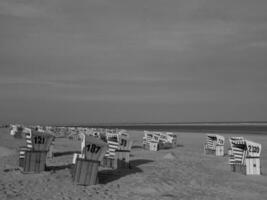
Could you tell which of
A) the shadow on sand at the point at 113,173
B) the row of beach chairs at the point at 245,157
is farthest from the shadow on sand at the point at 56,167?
the row of beach chairs at the point at 245,157

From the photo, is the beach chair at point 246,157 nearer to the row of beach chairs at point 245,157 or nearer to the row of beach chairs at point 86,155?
the row of beach chairs at point 245,157

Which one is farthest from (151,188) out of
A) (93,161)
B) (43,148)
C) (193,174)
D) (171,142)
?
(171,142)

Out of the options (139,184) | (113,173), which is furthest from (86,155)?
(113,173)

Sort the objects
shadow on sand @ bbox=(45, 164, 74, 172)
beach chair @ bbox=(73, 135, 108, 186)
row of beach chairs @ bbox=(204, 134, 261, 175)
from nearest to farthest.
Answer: beach chair @ bbox=(73, 135, 108, 186), shadow on sand @ bbox=(45, 164, 74, 172), row of beach chairs @ bbox=(204, 134, 261, 175)

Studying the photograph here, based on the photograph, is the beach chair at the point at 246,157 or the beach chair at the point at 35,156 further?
the beach chair at the point at 246,157

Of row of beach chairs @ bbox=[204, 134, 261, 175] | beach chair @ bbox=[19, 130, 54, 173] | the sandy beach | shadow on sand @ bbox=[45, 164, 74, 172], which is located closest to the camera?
the sandy beach

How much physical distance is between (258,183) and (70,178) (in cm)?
617

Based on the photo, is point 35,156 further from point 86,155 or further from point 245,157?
point 245,157

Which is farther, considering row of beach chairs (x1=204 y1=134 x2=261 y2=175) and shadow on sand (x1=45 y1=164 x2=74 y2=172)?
row of beach chairs (x1=204 y1=134 x2=261 y2=175)

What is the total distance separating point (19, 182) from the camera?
11.9m

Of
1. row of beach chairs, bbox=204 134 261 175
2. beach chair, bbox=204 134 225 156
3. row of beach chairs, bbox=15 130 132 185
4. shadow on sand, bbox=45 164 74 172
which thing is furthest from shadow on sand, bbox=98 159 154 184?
beach chair, bbox=204 134 225 156

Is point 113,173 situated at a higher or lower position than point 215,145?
lower

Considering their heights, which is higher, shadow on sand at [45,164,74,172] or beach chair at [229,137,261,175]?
beach chair at [229,137,261,175]

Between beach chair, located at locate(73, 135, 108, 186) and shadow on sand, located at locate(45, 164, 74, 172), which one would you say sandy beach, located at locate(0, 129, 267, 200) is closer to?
shadow on sand, located at locate(45, 164, 74, 172)
